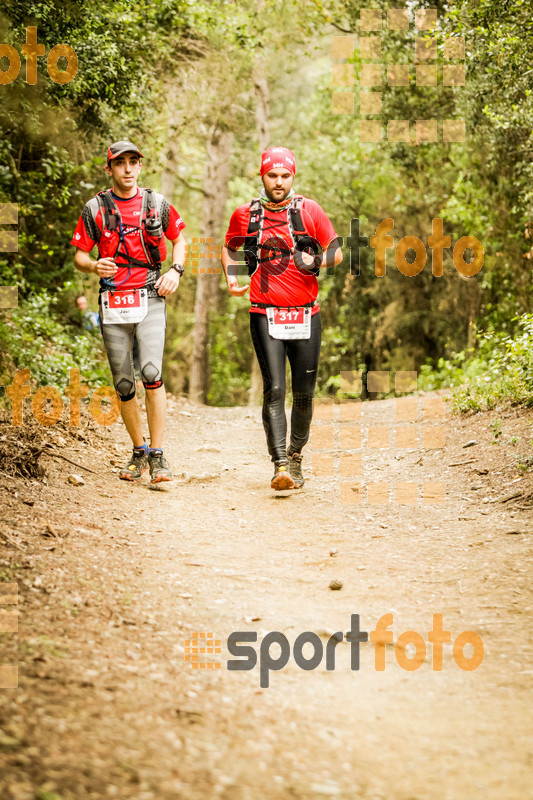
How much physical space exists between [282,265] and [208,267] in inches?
656

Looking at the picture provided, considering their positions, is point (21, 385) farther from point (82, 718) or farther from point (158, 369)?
point (82, 718)

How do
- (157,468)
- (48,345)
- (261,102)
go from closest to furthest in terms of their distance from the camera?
(157,468) < (48,345) < (261,102)

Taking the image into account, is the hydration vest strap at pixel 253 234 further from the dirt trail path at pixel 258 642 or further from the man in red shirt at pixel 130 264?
the dirt trail path at pixel 258 642

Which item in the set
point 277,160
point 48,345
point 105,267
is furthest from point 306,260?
point 48,345

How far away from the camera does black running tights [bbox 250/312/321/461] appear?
6328 mm

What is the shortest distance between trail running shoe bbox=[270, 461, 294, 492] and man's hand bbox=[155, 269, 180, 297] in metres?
1.58

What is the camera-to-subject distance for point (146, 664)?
317 cm

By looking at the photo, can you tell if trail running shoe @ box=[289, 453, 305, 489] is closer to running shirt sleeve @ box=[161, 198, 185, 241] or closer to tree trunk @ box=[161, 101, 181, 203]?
running shirt sleeve @ box=[161, 198, 185, 241]

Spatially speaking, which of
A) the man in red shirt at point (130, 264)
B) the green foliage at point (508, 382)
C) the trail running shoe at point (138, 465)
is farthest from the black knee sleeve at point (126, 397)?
the green foliage at point (508, 382)

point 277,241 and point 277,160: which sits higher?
point 277,160

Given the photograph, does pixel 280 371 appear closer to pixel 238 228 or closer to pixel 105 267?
pixel 238 228

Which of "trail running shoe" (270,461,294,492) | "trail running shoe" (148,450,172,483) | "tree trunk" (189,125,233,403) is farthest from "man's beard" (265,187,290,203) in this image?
"tree trunk" (189,125,233,403)

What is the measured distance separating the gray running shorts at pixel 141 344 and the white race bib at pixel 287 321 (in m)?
0.84

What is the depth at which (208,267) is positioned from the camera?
74.3 ft
